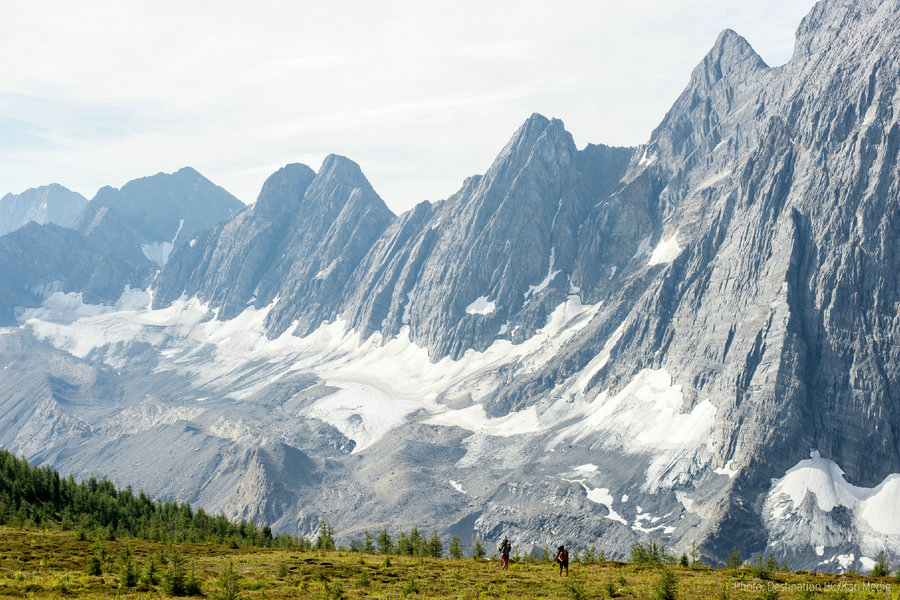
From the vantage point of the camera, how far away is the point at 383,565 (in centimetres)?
5128

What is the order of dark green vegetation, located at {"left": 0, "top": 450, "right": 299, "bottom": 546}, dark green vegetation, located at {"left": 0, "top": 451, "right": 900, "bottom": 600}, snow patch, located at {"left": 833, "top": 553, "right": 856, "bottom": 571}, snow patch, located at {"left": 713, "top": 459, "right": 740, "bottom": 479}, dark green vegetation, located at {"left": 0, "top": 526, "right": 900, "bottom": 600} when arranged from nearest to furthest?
dark green vegetation, located at {"left": 0, "top": 526, "right": 900, "bottom": 600}, dark green vegetation, located at {"left": 0, "top": 451, "right": 900, "bottom": 600}, dark green vegetation, located at {"left": 0, "top": 450, "right": 299, "bottom": 546}, snow patch, located at {"left": 833, "top": 553, "right": 856, "bottom": 571}, snow patch, located at {"left": 713, "top": 459, "right": 740, "bottom": 479}

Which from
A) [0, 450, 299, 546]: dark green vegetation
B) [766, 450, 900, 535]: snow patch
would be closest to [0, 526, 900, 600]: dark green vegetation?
[0, 450, 299, 546]: dark green vegetation

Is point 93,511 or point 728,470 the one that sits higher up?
point 728,470

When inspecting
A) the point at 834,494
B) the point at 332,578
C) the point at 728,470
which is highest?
the point at 728,470

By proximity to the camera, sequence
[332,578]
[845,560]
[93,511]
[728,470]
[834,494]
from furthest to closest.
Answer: [728,470]
[834,494]
[845,560]
[93,511]
[332,578]

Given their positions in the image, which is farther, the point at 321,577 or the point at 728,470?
the point at 728,470

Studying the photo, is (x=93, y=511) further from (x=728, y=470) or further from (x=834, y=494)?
(x=834, y=494)

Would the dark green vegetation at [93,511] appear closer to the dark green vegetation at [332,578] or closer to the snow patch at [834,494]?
the dark green vegetation at [332,578]

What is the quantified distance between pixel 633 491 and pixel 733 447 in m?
29.8

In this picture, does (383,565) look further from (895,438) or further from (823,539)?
(895,438)

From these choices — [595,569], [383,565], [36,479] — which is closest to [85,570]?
[383,565]

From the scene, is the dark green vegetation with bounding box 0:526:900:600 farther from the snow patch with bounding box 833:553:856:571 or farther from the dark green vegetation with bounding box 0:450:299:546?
the snow patch with bounding box 833:553:856:571

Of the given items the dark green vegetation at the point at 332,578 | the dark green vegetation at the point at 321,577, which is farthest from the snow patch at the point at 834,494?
the dark green vegetation at the point at 332,578

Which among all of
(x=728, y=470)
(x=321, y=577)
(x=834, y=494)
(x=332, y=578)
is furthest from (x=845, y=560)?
(x=321, y=577)
